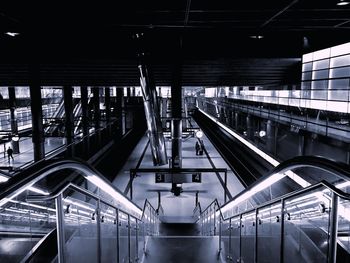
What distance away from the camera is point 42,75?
1349 cm

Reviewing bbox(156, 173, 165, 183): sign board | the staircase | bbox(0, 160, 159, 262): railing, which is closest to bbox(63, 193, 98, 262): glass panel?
bbox(0, 160, 159, 262): railing

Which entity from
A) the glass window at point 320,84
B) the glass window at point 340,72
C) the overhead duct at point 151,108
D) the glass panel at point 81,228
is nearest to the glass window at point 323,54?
the glass window at point 340,72

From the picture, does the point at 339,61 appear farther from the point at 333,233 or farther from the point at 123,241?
the point at 333,233

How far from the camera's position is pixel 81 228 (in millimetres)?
4199

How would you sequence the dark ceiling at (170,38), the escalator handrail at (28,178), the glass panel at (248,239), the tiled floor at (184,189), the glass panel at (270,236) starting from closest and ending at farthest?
1. the escalator handrail at (28,178)
2. the glass panel at (270,236)
3. the glass panel at (248,239)
4. the dark ceiling at (170,38)
5. the tiled floor at (184,189)

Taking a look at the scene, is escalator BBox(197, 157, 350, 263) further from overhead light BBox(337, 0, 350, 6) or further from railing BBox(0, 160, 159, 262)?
overhead light BBox(337, 0, 350, 6)

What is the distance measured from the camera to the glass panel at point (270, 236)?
3.54 m

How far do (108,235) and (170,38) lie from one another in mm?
→ 8161

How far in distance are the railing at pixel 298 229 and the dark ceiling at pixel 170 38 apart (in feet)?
11.8

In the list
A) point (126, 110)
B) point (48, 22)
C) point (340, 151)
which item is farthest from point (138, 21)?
point (126, 110)

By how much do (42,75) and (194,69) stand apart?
6.11 metres

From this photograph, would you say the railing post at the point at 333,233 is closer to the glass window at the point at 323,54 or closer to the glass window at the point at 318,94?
the glass window at the point at 323,54

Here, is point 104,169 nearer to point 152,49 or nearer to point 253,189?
point 152,49

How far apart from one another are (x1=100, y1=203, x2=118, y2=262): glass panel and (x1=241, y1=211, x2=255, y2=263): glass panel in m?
1.77
